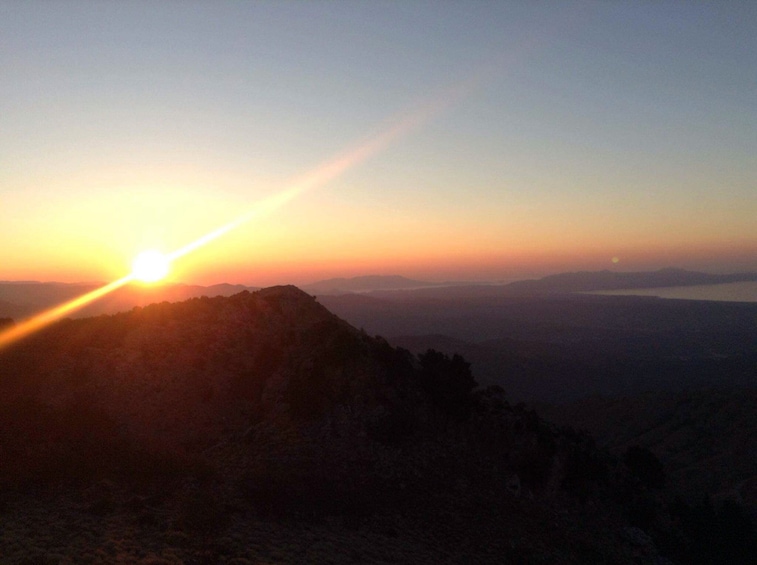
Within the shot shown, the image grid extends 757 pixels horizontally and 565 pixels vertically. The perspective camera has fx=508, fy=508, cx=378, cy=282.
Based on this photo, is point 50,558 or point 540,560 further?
point 540,560

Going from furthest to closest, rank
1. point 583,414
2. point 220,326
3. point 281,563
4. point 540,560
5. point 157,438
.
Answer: point 583,414 → point 220,326 → point 157,438 → point 540,560 → point 281,563

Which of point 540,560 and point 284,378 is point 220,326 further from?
point 540,560

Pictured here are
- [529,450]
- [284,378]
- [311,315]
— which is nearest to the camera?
[529,450]

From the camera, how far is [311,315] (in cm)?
3105

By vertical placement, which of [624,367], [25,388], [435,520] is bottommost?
[624,367]

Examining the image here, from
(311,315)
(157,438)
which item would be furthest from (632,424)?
(157,438)

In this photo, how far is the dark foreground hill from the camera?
14664 mm

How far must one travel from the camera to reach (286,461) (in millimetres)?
20094

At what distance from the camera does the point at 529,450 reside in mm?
23969

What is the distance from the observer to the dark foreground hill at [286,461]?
14.7 m

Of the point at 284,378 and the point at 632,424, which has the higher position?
the point at 284,378

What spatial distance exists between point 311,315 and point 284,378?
6.12 m

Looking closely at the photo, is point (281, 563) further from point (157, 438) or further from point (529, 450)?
point (529, 450)

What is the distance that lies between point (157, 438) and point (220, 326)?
808cm
